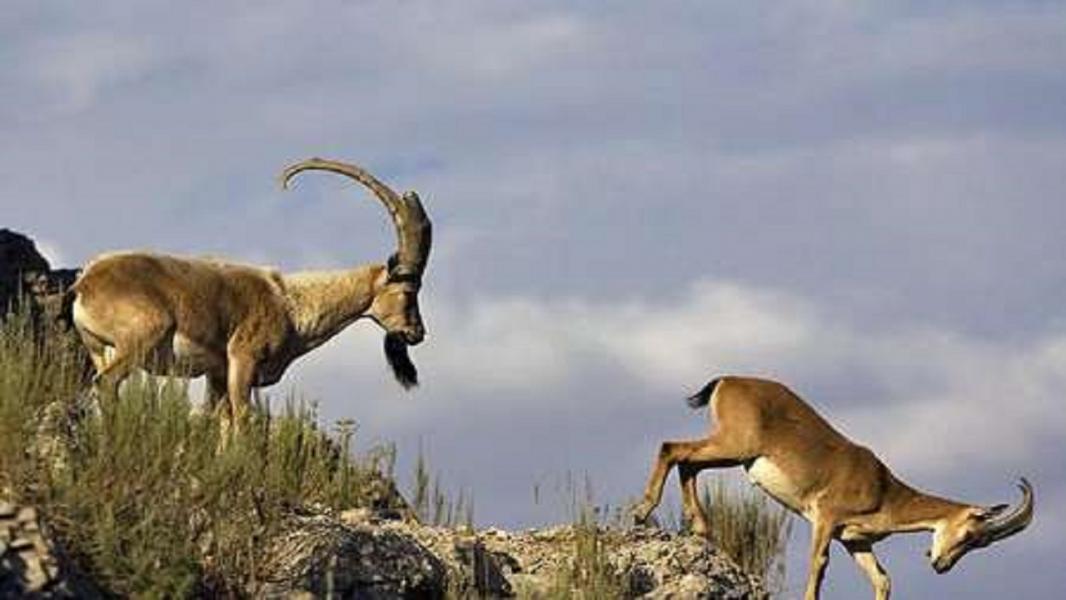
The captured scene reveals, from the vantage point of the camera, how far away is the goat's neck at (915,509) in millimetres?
18281

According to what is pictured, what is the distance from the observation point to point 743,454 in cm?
1750

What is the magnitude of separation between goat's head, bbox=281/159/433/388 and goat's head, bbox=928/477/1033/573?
14.0 ft

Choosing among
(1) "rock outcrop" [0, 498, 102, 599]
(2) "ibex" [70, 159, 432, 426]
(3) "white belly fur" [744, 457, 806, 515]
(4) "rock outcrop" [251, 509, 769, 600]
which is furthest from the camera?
(3) "white belly fur" [744, 457, 806, 515]

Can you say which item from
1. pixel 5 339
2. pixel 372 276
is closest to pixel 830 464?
pixel 372 276

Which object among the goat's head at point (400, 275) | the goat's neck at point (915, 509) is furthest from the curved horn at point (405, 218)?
the goat's neck at point (915, 509)

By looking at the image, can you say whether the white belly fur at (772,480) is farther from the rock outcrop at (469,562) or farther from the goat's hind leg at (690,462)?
the rock outcrop at (469,562)

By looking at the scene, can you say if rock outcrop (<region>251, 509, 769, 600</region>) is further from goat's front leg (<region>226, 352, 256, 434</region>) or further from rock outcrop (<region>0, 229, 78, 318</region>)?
rock outcrop (<region>0, 229, 78, 318</region>)

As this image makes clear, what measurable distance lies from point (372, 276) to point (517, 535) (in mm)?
4265

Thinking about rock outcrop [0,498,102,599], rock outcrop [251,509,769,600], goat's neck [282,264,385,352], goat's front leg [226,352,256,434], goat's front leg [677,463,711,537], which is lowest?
rock outcrop [0,498,102,599]

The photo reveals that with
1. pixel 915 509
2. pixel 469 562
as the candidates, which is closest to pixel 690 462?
pixel 915 509

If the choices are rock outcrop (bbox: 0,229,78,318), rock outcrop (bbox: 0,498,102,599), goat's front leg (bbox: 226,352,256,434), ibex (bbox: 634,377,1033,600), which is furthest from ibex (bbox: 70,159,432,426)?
rock outcrop (bbox: 0,498,102,599)

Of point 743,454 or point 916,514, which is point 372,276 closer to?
point 743,454

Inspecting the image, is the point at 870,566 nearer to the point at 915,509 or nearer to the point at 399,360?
the point at 915,509

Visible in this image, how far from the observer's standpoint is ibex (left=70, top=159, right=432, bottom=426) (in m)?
15.7
